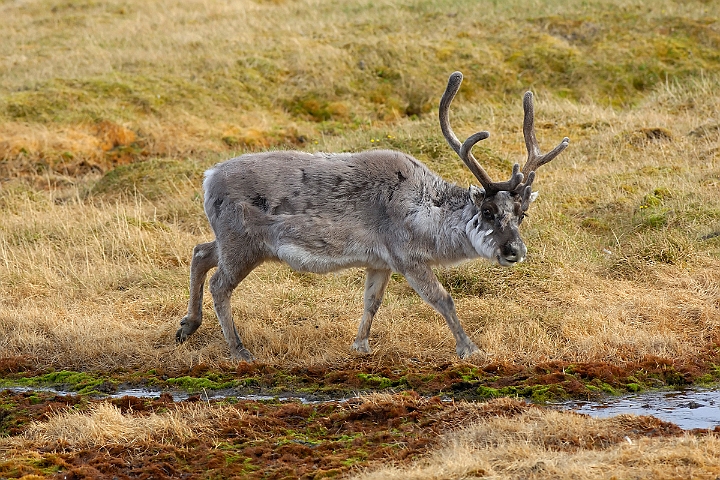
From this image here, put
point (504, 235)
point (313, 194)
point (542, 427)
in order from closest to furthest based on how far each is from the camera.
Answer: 1. point (542, 427)
2. point (504, 235)
3. point (313, 194)

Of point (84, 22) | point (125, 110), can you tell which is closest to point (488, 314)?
point (125, 110)

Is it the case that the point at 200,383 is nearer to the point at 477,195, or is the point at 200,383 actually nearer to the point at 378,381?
the point at 378,381

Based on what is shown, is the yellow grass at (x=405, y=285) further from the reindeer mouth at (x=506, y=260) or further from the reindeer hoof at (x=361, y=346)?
the reindeer mouth at (x=506, y=260)

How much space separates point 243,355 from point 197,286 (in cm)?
101

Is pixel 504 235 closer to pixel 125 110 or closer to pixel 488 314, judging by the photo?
pixel 488 314

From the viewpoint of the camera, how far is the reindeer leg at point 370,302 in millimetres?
9797

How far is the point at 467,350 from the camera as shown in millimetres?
9336

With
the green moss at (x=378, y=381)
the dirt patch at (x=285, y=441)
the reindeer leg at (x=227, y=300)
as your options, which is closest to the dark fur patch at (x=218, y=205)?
the reindeer leg at (x=227, y=300)

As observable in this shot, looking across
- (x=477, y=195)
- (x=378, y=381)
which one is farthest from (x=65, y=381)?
(x=477, y=195)

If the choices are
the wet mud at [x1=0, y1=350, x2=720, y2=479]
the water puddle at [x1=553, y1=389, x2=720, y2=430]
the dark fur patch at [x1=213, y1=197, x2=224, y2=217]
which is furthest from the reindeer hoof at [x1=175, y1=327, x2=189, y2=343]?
the water puddle at [x1=553, y1=389, x2=720, y2=430]

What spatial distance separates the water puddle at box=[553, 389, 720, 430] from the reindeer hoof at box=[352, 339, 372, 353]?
2305 millimetres

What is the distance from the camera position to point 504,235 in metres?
9.12

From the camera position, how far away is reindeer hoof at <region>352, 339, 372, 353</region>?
31.9ft

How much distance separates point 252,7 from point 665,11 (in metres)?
11.3
